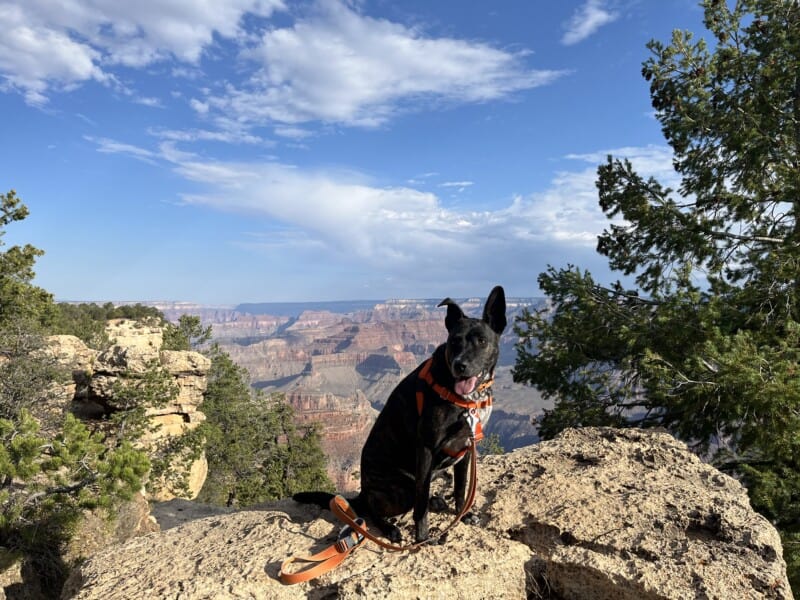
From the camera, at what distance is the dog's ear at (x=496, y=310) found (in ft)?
11.9

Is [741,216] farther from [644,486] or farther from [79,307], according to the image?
[79,307]

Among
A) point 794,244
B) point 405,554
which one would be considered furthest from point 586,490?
point 794,244

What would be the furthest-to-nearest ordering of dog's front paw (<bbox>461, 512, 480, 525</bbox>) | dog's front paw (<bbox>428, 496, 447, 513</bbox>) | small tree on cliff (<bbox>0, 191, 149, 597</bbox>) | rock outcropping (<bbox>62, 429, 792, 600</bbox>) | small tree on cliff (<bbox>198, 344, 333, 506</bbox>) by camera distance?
small tree on cliff (<bbox>198, 344, 333, 506</bbox>), small tree on cliff (<bbox>0, 191, 149, 597</bbox>), dog's front paw (<bbox>428, 496, 447, 513</bbox>), dog's front paw (<bbox>461, 512, 480, 525</bbox>), rock outcropping (<bbox>62, 429, 792, 600</bbox>)

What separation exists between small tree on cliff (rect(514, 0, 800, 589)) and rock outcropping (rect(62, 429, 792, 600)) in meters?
2.59

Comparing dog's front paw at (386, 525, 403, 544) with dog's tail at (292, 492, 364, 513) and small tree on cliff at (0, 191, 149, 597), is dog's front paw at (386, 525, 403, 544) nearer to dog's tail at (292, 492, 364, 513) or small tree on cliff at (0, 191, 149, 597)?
dog's tail at (292, 492, 364, 513)

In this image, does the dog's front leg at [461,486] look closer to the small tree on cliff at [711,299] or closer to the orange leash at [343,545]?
the orange leash at [343,545]

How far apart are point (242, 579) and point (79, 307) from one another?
58.9 meters

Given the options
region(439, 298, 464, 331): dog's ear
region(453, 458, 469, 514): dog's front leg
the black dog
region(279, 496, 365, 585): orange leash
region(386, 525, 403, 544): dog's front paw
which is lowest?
region(386, 525, 403, 544): dog's front paw

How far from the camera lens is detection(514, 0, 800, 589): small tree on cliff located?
20.9 ft

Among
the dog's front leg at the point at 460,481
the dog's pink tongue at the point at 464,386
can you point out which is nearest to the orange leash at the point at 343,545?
the dog's front leg at the point at 460,481

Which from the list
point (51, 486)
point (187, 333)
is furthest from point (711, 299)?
point (187, 333)

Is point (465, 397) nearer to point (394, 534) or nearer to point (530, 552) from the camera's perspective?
point (394, 534)

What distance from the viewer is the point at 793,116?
8.51 metres

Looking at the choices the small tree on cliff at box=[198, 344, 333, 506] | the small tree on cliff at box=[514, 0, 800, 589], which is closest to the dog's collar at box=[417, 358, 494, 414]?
the small tree on cliff at box=[514, 0, 800, 589]
